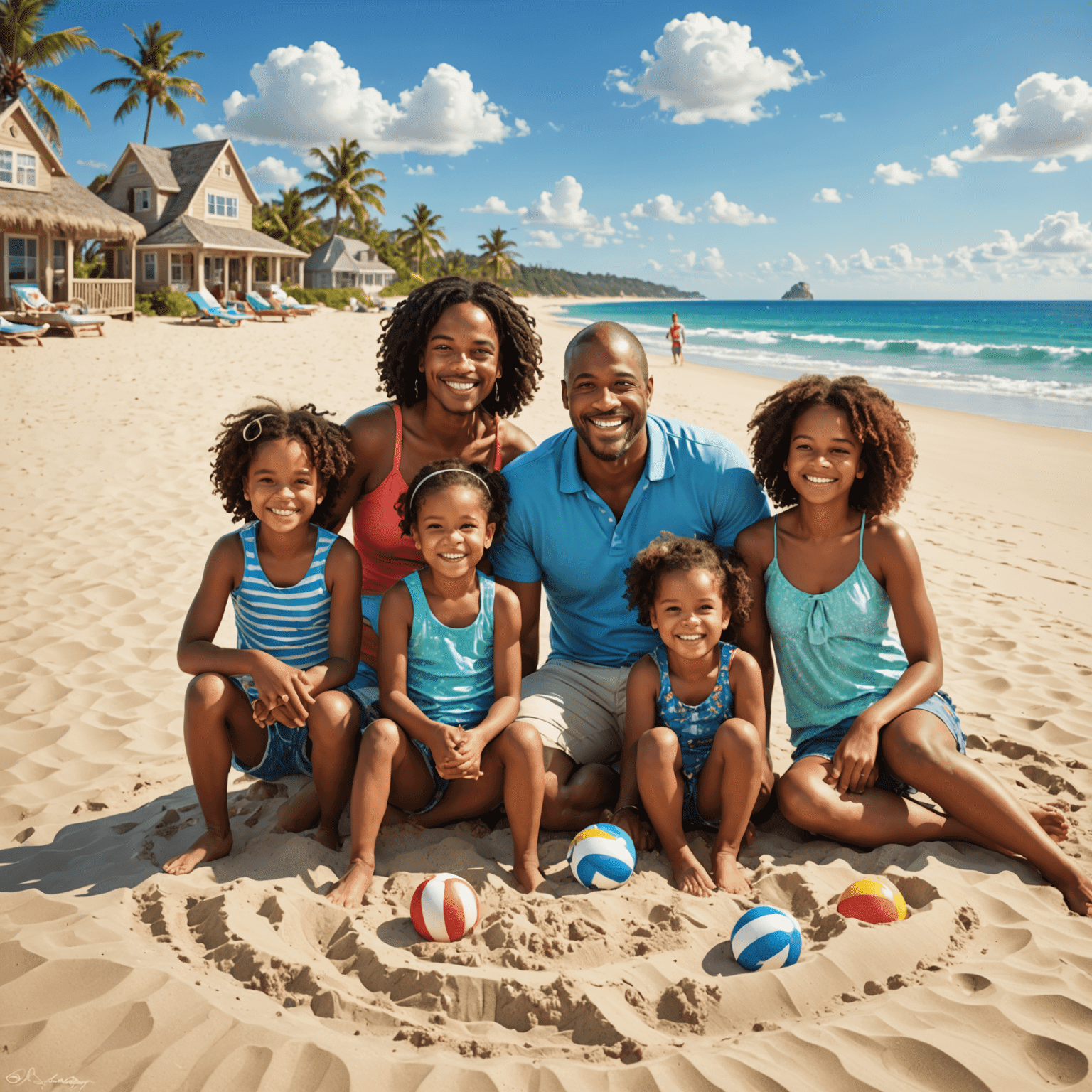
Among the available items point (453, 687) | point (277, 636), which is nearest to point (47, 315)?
point (277, 636)

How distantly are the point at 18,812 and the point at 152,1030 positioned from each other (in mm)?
1676

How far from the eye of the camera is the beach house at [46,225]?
2397 centimetres

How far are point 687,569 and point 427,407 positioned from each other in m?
1.58

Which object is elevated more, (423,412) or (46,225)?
(46,225)

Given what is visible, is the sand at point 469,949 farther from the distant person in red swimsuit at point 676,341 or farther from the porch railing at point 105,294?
the porch railing at point 105,294

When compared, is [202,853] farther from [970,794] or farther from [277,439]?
[970,794]

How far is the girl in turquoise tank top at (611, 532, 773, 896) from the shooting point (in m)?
3.01

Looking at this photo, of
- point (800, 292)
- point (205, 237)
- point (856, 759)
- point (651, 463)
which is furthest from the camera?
point (800, 292)

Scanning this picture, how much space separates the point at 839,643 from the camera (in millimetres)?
3389

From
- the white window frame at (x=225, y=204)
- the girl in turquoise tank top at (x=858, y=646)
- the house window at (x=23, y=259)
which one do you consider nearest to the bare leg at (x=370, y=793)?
the girl in turquoise tank top at (x=858, y=646)

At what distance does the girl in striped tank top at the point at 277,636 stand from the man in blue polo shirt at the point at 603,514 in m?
0.76

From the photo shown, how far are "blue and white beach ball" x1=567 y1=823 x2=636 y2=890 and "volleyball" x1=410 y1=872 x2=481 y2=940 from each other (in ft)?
1.33

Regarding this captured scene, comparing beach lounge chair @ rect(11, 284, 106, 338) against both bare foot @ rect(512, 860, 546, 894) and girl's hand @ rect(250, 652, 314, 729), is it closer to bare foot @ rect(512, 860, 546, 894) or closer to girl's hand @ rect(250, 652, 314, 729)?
girl's hand @ rect(250, 652, 314, 729)

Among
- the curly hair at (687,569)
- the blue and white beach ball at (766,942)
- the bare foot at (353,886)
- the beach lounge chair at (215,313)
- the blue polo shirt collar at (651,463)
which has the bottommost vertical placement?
the bare foot at (353,886)
